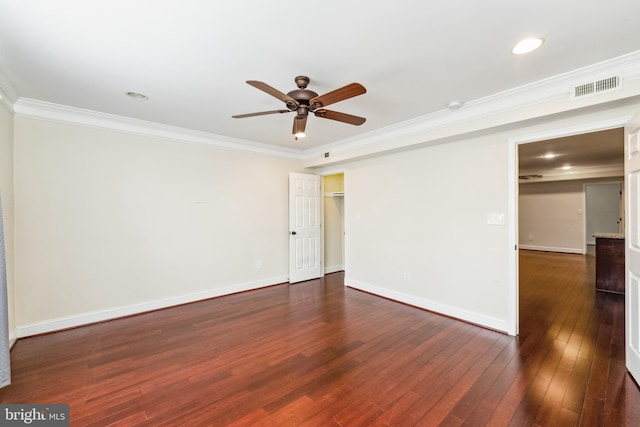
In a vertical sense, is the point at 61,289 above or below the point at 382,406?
above

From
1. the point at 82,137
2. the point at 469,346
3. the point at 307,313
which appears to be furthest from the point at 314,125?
the point at 469,346

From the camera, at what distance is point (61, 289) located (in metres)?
3.24

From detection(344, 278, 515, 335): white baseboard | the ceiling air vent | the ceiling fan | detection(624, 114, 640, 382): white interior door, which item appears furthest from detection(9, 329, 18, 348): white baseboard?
the ceiling air vent

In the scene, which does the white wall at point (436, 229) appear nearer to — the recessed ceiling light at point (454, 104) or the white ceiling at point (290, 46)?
the recessed ceiling light at point (454, 104)

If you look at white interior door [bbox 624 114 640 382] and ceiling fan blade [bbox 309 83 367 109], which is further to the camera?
white interior door [bbox 624 114 640 382]

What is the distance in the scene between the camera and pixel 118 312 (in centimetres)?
358

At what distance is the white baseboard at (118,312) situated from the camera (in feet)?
10.2

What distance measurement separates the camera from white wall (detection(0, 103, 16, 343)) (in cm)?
272

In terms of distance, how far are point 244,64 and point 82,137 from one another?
253cm

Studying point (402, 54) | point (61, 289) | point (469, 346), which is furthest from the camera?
point (61, 289)

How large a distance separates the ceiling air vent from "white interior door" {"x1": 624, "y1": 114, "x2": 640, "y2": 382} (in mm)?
320

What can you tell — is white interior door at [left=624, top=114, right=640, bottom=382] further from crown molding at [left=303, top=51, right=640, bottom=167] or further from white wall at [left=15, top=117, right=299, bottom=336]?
white wall at [left=15, top=117, right=299, bottom=336]

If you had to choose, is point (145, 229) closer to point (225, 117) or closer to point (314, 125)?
point (225, 117)

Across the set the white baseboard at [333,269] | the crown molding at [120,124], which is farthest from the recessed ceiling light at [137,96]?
the white baseboard at [333,269]
